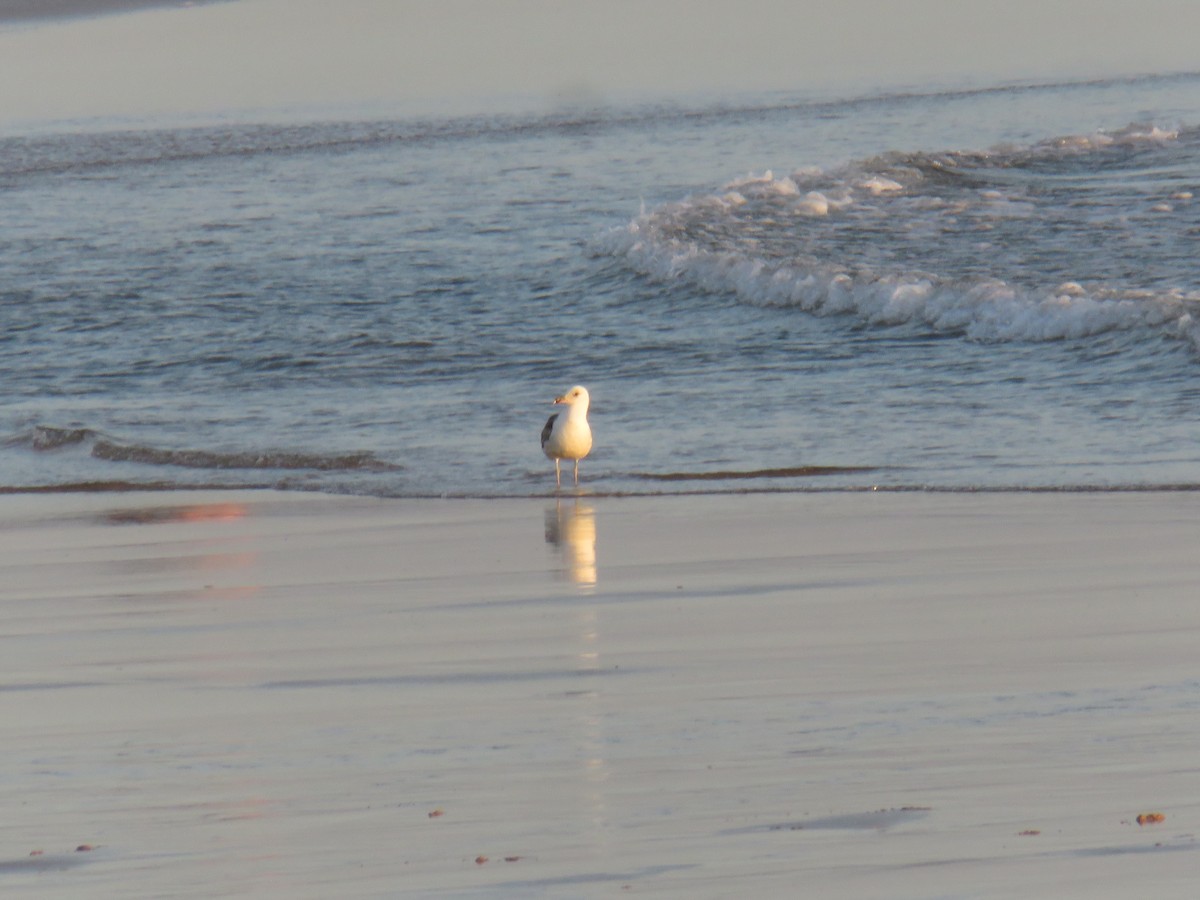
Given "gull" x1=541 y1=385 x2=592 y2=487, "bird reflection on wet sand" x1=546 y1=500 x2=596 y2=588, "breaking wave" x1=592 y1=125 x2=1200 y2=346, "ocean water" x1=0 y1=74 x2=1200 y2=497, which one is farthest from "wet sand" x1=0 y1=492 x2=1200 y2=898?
"breaking wave" x1=592 y1=125 x2=1200 y2=346

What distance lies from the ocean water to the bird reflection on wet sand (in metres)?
0.50

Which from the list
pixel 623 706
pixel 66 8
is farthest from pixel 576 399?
pixel 66 8

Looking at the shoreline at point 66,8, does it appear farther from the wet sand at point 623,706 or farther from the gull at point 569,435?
the wet sand at point 623,706

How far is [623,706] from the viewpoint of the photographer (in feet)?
15.9

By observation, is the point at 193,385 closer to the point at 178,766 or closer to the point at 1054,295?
the point at 1054,295

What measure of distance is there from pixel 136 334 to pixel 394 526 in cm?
664

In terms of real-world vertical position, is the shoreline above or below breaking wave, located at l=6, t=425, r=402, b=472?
above

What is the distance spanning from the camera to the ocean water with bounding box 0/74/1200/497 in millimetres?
9320

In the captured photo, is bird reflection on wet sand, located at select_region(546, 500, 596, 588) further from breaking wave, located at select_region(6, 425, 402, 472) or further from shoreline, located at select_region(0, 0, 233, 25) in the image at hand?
shoreline, located at select_region(0, 0, 233, 25)

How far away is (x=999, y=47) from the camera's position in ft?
112

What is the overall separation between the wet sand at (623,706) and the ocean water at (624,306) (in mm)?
1378

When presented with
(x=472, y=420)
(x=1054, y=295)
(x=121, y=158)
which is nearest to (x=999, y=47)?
(x=121, y=158)

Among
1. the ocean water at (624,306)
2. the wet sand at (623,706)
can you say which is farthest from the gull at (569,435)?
the wet sand at (623,706)

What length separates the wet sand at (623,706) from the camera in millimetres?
3729
